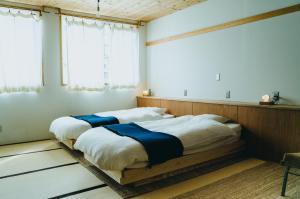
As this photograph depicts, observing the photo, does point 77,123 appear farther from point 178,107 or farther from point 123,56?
point 123,56

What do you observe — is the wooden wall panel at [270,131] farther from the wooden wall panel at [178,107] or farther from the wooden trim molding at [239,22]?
the wooden trim molding at [239,22]

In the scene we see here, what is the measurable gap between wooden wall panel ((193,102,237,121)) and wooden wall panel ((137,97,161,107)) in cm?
105

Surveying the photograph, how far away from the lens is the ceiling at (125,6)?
417 cm

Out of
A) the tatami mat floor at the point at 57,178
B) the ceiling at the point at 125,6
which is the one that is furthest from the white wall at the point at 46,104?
the tatami mat floor at the point at 57,178

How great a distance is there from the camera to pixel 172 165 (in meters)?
2.70

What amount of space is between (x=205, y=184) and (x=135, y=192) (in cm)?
75

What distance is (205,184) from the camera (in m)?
2.55

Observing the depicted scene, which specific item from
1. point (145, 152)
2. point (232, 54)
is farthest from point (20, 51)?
point (232, 54)

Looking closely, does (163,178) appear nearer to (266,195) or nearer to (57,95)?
(266,195)

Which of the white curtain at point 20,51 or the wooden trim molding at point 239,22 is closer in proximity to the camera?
the wooden trim molding at point 239,22

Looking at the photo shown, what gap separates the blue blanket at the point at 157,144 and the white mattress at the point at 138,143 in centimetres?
7

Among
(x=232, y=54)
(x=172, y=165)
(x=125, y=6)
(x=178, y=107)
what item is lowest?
(x=172, y=165)

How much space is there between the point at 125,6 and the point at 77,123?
2.29 metres

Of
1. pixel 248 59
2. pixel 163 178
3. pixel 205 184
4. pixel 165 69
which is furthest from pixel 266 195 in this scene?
pixel 165 69
